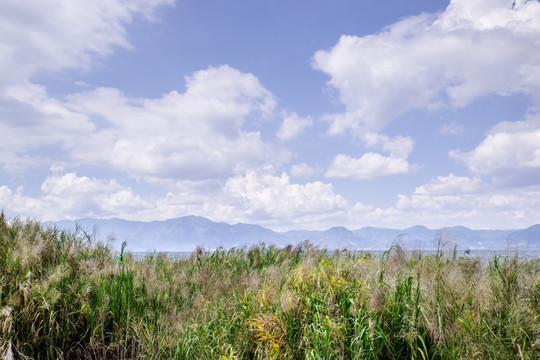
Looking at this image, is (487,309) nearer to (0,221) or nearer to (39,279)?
(39,279)

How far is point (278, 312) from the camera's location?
593 centimetres

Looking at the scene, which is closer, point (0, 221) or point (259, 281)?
point (259, 281)

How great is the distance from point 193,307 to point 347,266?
284 centimetres

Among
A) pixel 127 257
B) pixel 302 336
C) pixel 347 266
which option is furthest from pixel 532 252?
pixel 127 257

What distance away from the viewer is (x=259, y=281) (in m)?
7.46

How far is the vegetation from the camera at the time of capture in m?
5.12

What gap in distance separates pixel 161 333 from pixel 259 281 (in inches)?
82.7

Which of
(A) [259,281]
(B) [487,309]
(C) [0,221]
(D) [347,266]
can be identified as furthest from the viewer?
(C) [0,221]

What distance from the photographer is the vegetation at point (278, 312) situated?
512 centimetres

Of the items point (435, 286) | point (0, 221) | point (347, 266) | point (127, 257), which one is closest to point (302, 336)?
point (347, 266)

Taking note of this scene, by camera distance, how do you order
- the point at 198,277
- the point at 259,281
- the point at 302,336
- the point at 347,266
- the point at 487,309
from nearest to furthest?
the point at 487,309 < the point at 302,336 < the point at 347,266 < the point at 259,281 < the point at 198,277

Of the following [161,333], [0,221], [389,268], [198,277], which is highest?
[0,221]

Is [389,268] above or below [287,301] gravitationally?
above

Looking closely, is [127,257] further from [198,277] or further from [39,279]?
[39,279]
